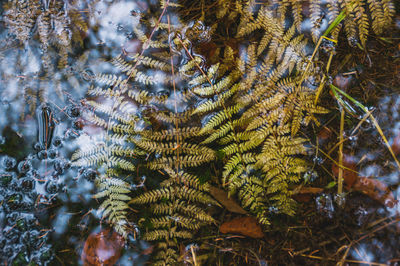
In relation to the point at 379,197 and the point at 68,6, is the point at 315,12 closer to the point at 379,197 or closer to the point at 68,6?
the point at 379,197

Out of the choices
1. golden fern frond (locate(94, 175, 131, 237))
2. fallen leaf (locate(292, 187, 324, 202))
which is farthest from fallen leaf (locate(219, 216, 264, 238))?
golden fern frond (locate(94, 175, 131, 237))

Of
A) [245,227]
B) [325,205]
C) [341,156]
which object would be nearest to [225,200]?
[245,227]

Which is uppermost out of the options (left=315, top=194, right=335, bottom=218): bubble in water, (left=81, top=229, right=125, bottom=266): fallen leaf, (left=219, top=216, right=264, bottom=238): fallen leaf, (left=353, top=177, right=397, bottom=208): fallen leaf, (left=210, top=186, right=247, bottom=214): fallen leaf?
(left=353, top=177, right=397, bottom=208): fallen leaf

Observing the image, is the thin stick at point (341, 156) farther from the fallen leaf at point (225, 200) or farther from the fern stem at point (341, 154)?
the fallen leaf at point (225, 200)

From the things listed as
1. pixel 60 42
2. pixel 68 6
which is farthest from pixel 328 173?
pixel 68 6

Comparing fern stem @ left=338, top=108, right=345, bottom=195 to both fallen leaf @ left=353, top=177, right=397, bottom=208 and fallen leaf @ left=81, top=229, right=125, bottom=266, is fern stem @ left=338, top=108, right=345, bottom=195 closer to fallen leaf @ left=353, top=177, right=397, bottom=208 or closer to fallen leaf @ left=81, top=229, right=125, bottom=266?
fallen leaf @ left=353, top=177, right=397, bottom=208

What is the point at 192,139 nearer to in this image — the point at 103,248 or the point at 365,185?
the point at 103,248
